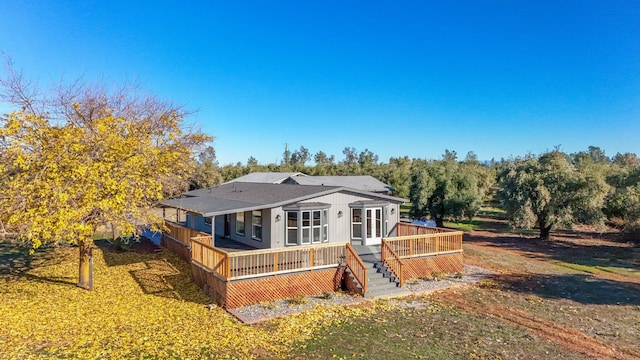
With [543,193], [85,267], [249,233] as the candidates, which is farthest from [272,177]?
[85,267]

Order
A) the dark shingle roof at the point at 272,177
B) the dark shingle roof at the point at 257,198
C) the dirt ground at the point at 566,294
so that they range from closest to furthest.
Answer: the dirt ground at the point at 566,294, the dark shingle roof at the point at 257,198, the dark shingle roof at the point at 272,177

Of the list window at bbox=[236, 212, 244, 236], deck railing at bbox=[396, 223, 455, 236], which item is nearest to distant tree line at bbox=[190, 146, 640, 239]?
window at bbox=[236, 212, 244, 236]

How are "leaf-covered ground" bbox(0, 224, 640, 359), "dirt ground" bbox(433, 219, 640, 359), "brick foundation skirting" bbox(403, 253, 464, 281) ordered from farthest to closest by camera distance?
"brick foundation skirting" bbox(403, 253, 464, 281)
"dirt ground" bbox(433, 219, 640, 359)
"leaf-covered ground" bbox(0, 224, 640, 359)

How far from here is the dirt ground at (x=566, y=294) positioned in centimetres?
904

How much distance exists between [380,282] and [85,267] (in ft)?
33.4

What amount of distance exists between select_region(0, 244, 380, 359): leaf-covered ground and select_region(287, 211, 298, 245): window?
14.4 ft

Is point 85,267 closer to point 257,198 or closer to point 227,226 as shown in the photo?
point 257,198

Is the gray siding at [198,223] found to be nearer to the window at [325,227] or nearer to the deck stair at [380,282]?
the window at [325,227]

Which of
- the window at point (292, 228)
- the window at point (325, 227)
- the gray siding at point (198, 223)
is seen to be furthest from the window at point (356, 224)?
the gray siding at point (198, 223)

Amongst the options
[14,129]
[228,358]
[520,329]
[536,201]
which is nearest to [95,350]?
[228,358]

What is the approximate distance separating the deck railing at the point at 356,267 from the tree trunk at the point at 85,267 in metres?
8.56

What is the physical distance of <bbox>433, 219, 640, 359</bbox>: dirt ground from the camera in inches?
356

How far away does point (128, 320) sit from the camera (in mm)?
9438

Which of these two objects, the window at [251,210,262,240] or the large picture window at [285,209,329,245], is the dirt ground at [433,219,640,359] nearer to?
the large picture window at [285,209,329,245]
